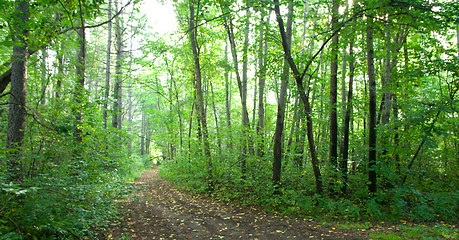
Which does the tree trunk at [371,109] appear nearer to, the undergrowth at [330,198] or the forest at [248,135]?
the forest at [248,135]

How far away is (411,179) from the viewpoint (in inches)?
290

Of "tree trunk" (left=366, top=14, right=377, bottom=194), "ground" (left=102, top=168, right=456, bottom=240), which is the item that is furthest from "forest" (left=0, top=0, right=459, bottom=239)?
"ground" (left=102, top=168, right=456, bottom=240)

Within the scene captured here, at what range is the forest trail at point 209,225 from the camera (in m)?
5.07

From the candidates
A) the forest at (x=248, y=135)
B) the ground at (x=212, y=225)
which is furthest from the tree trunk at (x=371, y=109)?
the ground at (x=212, y=225)

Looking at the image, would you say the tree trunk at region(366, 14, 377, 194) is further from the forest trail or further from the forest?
the forest trail

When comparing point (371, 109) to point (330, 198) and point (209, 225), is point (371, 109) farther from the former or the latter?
point (209, 225)

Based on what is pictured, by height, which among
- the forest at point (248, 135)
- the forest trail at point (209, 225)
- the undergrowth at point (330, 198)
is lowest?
the forest trail at point (209, 225)

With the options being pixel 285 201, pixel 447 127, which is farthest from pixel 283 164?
pixel 447 127

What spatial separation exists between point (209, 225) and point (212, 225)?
8 cm

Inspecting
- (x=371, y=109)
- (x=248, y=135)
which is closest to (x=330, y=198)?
(x=371, y=109)

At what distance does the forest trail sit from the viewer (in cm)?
507

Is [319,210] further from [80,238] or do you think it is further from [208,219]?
[80,238]

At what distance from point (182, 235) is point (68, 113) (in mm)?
4051

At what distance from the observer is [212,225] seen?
5879 millimetres
